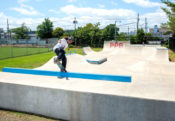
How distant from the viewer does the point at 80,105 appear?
143 inches

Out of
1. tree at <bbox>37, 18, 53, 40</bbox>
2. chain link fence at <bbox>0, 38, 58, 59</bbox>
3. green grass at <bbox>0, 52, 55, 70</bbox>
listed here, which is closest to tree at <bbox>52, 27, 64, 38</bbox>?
tree at <bbox>37, 18, 53, 40</bbox>

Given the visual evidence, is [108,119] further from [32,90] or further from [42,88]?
[32,90]

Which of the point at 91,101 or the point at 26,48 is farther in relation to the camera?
the point at 26,48

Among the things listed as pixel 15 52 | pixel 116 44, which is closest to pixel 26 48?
pixel 15 52

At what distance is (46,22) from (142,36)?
27.4 metres

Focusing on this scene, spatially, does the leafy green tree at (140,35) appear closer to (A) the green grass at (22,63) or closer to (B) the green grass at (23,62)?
(B) the green grass at (23,62)

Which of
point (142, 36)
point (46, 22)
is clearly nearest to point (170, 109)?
point (142, 36)

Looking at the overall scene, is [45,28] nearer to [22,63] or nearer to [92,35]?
[92,35]

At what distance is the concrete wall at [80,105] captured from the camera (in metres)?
3.11

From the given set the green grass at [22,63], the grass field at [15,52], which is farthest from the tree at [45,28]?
the green grass at [22,63]

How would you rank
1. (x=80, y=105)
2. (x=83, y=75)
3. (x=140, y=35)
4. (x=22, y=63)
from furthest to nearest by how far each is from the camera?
(x=140, y=35) < (x=22, y=63) < (x=83, y=75) < (x=80, y=105)

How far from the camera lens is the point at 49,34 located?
43438mm

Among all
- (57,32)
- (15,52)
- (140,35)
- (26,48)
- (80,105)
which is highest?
(57,32)

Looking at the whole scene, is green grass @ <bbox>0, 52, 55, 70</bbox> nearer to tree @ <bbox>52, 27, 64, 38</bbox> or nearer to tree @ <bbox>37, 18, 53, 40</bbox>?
tree @ <bbox>37, 18, 53, 40</bbox>
